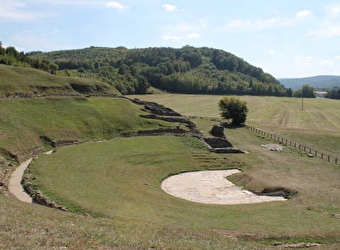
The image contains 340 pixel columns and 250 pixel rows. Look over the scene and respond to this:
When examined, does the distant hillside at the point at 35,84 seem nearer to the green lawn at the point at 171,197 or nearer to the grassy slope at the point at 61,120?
the grassy slope at the point at 61,120

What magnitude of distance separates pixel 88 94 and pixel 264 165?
42.9m

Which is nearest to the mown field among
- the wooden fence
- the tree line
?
the wooden fence

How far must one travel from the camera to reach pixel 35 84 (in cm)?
6094

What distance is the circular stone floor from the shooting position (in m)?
30.4

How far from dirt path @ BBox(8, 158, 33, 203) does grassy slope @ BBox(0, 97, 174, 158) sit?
13.3 ft

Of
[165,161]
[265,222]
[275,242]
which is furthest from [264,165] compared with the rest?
[275,242]

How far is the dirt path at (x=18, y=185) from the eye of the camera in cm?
2551

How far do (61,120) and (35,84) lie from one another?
16571 mm

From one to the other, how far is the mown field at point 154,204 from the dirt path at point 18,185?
55.9 inches

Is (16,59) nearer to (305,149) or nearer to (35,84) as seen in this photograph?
(35,84)

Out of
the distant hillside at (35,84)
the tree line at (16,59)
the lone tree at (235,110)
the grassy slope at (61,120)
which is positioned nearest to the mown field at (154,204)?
the grassy slope at (61,120)

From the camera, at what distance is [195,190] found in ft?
107

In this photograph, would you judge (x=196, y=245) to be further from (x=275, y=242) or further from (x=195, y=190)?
(x=195, y=190)

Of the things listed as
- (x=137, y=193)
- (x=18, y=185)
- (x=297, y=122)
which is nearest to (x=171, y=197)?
(x=137, y=193)
